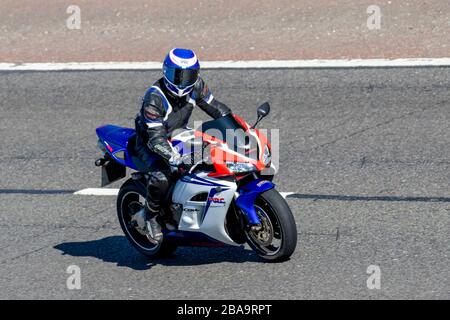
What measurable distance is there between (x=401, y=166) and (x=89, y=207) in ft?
11.3

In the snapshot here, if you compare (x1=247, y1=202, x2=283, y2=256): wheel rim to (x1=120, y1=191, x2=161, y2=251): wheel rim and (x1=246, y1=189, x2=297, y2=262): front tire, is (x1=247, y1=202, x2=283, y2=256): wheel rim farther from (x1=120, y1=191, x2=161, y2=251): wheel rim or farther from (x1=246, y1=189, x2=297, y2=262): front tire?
(x1=120, y1=191, x2=161, y2=251): wheel rim

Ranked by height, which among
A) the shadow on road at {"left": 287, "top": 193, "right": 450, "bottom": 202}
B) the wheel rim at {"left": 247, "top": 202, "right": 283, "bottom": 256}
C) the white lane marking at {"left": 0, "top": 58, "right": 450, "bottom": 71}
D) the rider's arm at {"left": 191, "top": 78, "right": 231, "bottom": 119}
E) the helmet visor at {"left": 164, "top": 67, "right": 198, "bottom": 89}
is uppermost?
the helmet visor at {"left": 164, "top": 67, "right": 198, "bottom": 89}

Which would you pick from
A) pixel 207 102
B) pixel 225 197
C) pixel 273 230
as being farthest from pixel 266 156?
pixel 207 102

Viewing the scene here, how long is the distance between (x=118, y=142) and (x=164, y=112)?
28.4 inches

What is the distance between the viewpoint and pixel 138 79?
49.0 feet

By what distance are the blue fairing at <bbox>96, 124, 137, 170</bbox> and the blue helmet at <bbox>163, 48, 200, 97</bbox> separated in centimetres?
78

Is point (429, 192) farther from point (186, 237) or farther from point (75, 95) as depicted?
point (75, 95)

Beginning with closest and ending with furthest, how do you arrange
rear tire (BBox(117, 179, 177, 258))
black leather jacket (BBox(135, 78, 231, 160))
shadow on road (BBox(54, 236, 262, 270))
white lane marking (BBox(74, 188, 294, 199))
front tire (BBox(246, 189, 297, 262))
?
front tire (BBox(246, 189, 297, 262)) < black leather jacket (BBox(135, 78, 231, 160)) < shadow on road (BBox(54, 236, 262, 270)) < rear tire (BBox(117, 179, 177, 258)) < white lane marking (BBox(74, 188, 294, 199))

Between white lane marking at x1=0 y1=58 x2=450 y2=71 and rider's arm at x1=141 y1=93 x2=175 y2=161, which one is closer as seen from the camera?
rider's arm at x1=141 y1=93 x2=175 y2=161

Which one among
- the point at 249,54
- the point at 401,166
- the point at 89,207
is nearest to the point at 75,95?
the point at 249,54

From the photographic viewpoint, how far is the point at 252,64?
1530 centimetres

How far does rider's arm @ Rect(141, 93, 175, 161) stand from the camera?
8.77 meters

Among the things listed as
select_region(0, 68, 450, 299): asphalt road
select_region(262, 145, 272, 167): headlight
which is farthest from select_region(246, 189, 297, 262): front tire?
select_region(262, 145, 272, 167): headlight

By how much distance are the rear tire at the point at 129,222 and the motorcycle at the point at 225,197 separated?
0.8 inches
